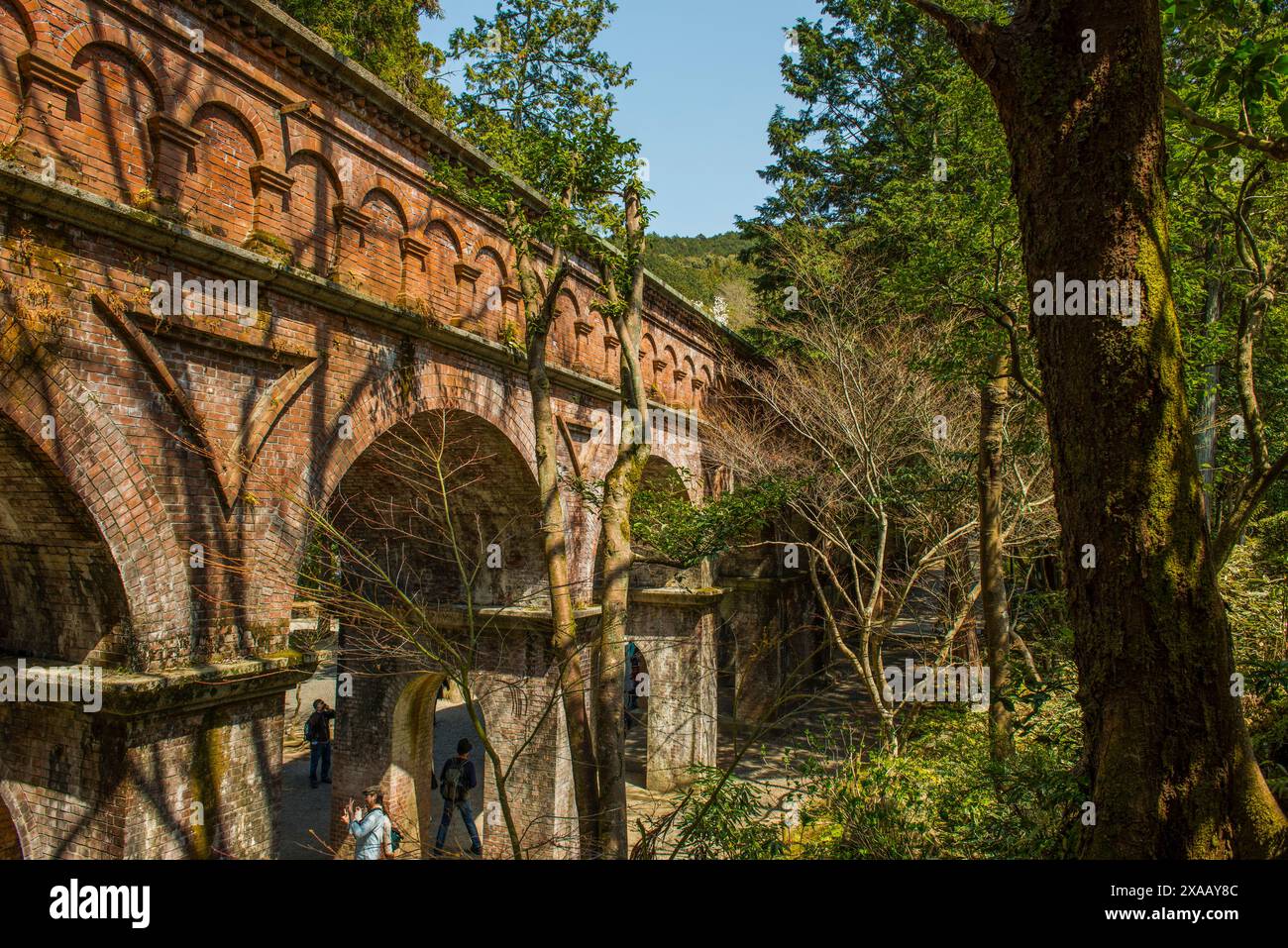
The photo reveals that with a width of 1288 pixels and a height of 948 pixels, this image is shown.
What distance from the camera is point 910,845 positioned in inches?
220

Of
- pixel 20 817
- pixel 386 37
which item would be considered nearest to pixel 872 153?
pixel 386 37

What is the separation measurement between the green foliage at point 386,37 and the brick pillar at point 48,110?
39.3ft

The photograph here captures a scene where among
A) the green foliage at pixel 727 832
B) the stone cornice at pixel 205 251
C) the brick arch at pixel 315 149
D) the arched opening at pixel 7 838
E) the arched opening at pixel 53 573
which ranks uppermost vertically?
the brick arch at pixel 315 149

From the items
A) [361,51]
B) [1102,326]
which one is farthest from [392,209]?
[361,51]

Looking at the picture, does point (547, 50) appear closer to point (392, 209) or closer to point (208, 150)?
point (392, 209)

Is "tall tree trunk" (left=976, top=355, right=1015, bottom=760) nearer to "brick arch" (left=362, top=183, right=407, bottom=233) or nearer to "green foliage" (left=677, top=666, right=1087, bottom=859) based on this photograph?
"green foliage" (left=677, top=666, right=1087, bottom=859)

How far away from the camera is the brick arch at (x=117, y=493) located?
4.68 meters

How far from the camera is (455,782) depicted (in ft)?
36.2

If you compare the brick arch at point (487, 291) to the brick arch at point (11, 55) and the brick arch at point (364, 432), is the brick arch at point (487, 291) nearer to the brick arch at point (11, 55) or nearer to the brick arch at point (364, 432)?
the brick arch at point (364, 432)

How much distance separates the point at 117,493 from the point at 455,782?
736cm

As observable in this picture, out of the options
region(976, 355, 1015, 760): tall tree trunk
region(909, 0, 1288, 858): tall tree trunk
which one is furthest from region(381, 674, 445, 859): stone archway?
region(909, 0, 1288, 858): tall tree trunk

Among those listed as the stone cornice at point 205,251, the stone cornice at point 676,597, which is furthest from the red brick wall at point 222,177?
the stone cornice at point 676,597

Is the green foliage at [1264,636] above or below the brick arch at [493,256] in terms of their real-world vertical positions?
below

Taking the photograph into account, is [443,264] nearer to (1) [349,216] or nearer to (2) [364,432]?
(1) [349,216]
